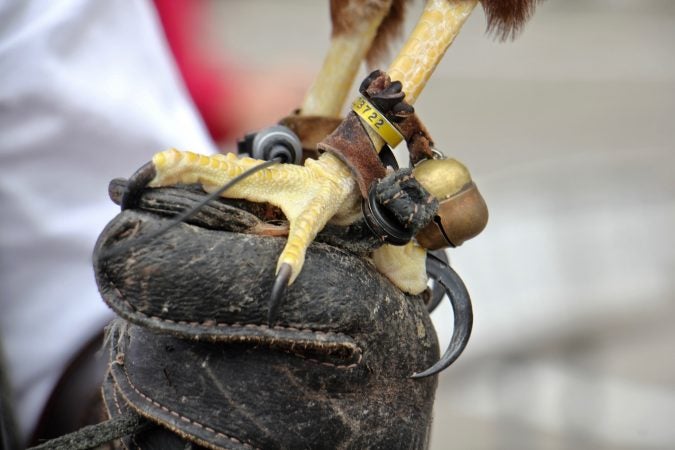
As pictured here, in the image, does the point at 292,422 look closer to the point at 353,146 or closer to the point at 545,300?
the point at 353,146

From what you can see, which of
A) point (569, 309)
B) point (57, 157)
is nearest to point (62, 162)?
point (57, 157)

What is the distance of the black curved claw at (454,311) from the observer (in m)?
0.57

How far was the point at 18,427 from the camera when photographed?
780mm

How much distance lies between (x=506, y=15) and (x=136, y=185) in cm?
35

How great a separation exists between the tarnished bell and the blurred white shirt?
0.43m

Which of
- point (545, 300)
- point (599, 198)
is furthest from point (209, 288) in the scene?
point (599, 198)

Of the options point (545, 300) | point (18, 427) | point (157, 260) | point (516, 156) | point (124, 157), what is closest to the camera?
point (157, 260)

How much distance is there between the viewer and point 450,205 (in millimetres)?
600

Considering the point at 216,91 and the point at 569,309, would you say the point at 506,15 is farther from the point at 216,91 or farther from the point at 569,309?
the point at 569,309

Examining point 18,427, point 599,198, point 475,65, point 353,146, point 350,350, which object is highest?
point 475,65

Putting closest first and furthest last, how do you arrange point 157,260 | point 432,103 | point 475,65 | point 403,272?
1. point 157,260
2. point 403,272
3. point 432,103
4. point 475,65

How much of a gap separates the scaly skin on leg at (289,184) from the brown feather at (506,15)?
200 mm

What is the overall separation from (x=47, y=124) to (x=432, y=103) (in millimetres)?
2691

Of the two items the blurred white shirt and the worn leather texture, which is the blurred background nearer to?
the blurred white shirt
